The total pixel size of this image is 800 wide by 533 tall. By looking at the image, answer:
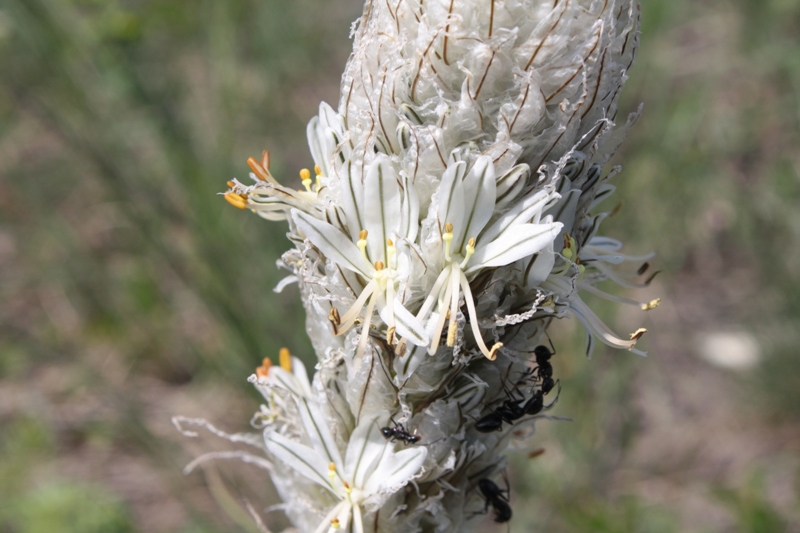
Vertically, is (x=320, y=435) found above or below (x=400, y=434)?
above

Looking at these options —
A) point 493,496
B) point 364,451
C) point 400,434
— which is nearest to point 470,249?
point 400,434

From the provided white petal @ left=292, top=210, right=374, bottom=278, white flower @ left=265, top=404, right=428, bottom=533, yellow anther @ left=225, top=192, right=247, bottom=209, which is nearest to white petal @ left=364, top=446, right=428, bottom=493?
white flower @ left=265, top=404, right=428, bottom=533

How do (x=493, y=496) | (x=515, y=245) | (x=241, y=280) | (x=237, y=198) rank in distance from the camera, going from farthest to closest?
(x=241, y=280), (x=493, y=496), (x=237, y=198), (x=515, y=245)

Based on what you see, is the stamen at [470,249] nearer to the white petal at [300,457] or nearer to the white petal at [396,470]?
the white petal at [396,470]

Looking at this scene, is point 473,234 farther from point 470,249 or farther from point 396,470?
point 396,470

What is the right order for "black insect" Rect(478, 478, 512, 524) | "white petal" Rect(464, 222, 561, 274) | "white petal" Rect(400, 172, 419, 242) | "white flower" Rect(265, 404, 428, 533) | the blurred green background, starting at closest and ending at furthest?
"white petal" Rect(464, 222, 561, 274), "white petal" Rect(400, 172, 419, 242), "white flower" Rect(265, 404, 428, 533), "black insect" Rect(478, 478, 512, 524), the blurred green background

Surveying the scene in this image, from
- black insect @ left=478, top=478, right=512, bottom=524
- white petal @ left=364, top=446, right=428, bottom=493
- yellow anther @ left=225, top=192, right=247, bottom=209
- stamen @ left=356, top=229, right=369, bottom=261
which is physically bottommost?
black insect @ left=478, top=478, right=512, bottom=524

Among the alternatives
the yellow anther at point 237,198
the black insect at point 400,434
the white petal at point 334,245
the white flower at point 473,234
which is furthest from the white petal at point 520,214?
the yellow anther at point 237,198

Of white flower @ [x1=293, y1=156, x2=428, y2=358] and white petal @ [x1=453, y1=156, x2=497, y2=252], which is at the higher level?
white flower @ [x1=293, y1=156, x2=428, y2=358]

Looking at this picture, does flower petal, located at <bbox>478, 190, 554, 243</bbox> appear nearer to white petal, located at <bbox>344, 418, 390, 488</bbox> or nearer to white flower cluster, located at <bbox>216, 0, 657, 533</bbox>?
white flower cluster, located at <bbox>216, 0, 657, 533</bbox>

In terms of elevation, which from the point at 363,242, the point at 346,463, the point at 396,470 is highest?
the point at 363,242
